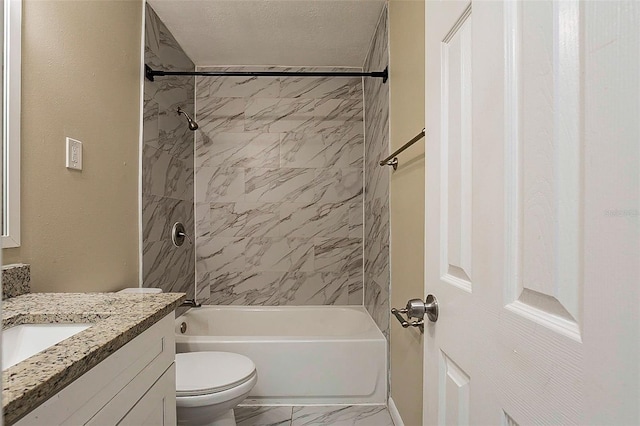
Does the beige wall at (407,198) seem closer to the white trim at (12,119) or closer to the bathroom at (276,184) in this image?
the bathroom at (276,184)

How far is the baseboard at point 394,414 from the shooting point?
6.49 feet

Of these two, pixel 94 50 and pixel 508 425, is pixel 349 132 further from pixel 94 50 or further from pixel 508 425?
pixel 508 425

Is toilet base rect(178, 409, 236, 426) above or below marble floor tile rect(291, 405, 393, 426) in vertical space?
above

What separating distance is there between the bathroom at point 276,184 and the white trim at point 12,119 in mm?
36

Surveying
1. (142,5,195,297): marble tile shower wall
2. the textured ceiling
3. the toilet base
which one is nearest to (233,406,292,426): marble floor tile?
the toilet base

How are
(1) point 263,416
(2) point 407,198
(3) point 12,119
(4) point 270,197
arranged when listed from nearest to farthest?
(3) point 12,119, (2) point 407,198, (1) point 263,416, (4) point 270,197

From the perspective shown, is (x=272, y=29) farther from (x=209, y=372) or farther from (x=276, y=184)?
(x=209, y=372)

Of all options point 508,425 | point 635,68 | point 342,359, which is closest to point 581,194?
point 635,68

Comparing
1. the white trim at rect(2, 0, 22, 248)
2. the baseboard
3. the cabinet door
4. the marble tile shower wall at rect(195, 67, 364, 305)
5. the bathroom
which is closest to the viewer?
the bathroom

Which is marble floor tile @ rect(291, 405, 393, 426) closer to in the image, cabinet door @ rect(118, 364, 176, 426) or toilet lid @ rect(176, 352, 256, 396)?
toilet lid @ rect(176, 352, 256, 396)

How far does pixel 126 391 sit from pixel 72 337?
0.18 metres

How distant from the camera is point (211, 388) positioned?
1.62m

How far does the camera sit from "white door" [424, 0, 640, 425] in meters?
0.39

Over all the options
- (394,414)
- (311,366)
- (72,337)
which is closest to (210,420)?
(311,366)
